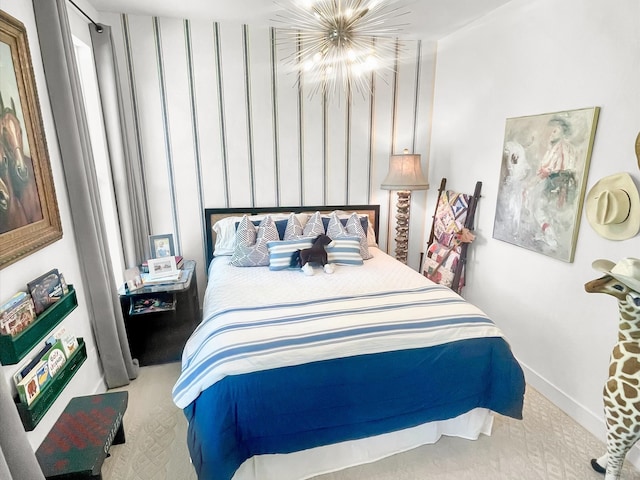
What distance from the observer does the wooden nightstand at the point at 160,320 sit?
8.87 feet

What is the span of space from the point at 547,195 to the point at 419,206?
1539mm

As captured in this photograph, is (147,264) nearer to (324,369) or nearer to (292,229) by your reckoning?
(292,229)

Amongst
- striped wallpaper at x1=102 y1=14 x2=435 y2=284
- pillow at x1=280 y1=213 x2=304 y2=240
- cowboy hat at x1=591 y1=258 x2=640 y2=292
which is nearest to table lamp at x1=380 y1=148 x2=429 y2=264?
striped wallpaper at x1=102 y1=14 x2=435 y2=284

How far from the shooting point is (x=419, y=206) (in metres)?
3.85

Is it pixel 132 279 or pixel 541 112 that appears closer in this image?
pixel 541 112

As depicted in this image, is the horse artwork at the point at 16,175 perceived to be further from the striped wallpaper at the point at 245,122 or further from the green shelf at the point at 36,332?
the striped wallpaper at the point at 245,122

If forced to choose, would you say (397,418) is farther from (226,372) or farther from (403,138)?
(403,138)

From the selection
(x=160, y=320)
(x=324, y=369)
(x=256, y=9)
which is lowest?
(x=160, y=320)

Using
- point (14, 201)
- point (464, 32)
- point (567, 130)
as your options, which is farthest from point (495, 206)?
point (14, 201)

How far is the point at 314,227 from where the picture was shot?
3.16 meters

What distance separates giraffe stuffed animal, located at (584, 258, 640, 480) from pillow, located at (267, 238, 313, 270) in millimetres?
1871

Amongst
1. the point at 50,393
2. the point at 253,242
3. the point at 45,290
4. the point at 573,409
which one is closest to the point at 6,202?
the point at 45,290

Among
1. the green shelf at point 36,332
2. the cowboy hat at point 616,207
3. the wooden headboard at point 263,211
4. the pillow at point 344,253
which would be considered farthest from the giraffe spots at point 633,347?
the green shelf at point 36,332

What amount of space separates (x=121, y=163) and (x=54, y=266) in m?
1.25
